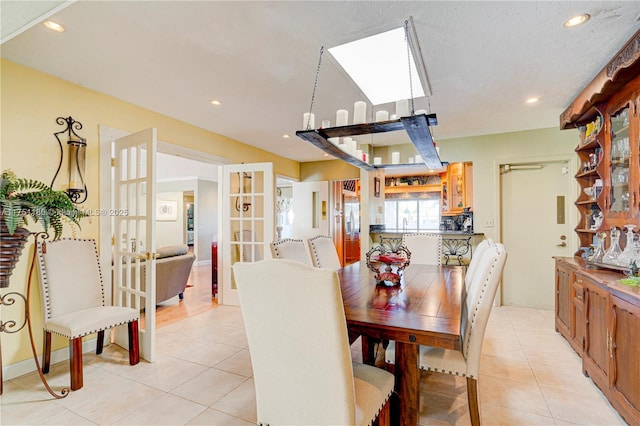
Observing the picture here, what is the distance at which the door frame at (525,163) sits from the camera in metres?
3.97

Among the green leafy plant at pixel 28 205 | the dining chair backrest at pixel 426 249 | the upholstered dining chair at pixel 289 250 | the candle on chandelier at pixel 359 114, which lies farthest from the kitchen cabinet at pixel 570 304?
the green leafy plant at pixel 28 205

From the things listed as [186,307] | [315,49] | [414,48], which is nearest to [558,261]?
[414,48]

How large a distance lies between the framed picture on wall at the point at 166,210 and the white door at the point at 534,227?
27.6 feet

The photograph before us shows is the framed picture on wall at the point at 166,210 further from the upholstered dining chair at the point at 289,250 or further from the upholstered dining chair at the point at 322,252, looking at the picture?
the upholstered dining chair at the point at 289,250

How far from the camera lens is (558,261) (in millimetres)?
3201

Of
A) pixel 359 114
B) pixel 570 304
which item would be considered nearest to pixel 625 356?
pixel 570 304

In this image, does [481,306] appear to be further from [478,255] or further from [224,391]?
[224,391]

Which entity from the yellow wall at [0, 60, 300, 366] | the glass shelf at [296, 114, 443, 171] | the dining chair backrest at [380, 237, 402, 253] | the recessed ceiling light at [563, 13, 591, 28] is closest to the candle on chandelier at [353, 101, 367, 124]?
the glass shelf at [296, 114, 443, 171]

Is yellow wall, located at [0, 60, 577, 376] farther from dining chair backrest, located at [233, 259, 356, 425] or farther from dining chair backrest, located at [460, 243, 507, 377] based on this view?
dining chair backrest, located at [460, 243, 507, 377]

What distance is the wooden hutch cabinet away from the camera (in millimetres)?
1782

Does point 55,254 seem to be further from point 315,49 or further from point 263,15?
point 315,49

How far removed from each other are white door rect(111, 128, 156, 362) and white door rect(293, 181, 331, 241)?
3.45m

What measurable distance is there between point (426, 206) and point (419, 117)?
26.9ft

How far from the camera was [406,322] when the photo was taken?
4.84 feet
